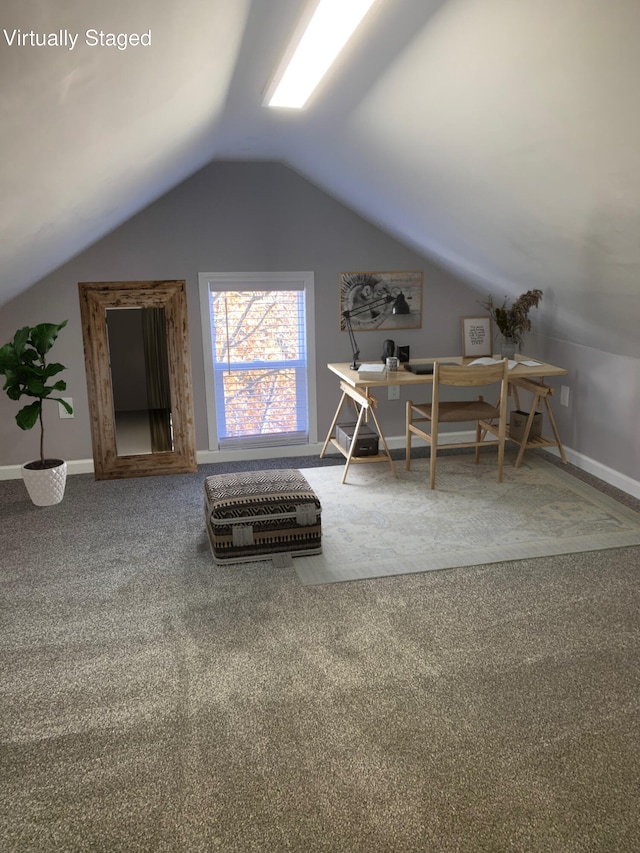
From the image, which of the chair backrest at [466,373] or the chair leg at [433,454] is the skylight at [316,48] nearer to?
the chair backrest at [466,373]

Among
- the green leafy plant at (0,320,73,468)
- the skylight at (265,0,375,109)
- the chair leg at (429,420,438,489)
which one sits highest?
the skylight at (265,0,375,109)

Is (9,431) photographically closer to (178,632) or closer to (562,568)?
(178,632)

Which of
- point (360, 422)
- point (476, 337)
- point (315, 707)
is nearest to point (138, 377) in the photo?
point (360, 422)

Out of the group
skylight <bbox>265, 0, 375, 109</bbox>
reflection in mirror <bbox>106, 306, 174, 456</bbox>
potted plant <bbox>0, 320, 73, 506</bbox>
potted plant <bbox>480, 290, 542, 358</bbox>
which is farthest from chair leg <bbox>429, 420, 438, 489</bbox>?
potted plant <bbox>0, 320, 73, 506</bbox>

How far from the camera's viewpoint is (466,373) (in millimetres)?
4566

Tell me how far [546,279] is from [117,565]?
9.91ft

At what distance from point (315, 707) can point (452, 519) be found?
1932mm

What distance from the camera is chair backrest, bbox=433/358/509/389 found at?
4566mm

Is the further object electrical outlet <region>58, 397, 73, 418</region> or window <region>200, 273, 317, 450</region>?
window <region>200, 273, 317, 450</region>

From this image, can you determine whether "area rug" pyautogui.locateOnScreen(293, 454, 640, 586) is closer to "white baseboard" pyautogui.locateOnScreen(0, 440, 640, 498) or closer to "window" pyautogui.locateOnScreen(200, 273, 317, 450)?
"white baseboard" pyautogui.locateOnScreen(0, 440, 640, 498)

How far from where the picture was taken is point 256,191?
200 inches

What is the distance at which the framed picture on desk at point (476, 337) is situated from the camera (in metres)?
5.61

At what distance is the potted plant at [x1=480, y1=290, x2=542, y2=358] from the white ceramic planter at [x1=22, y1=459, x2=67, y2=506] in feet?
10.7

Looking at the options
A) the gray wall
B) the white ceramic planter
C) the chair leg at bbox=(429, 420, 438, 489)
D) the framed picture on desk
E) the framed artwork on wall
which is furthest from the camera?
the framed picture on desk
